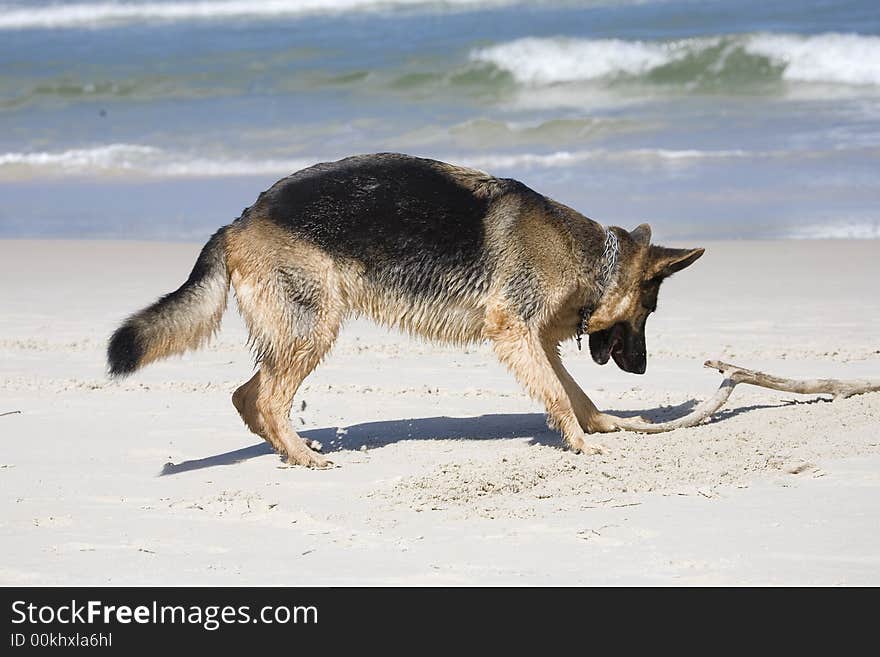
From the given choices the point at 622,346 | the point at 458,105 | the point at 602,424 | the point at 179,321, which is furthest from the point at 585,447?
the point at 458,105

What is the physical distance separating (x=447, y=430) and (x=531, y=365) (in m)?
1.09

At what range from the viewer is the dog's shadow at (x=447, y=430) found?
834cm

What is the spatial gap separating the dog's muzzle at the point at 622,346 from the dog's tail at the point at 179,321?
2.61 metres

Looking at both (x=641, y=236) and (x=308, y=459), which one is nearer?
(x=308, y=459)

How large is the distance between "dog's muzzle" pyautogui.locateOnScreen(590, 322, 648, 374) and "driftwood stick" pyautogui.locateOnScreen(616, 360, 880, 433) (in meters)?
0.42

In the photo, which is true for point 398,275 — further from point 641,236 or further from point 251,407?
point 641,236

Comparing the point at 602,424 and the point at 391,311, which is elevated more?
the point at 391,311

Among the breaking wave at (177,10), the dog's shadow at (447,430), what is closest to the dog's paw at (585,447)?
the dog's shadow at (447,430)

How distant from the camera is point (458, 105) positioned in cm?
2856

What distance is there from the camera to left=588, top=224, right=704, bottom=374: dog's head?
825cm

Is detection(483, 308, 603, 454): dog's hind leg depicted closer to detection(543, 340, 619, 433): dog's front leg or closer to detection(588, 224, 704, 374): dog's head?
detection(543, 340, 619, 433): dog's front leg

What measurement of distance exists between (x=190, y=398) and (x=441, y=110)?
19.0 meters
